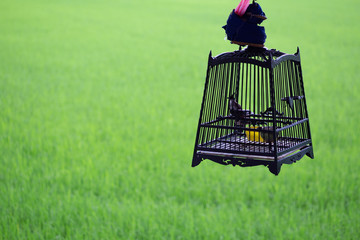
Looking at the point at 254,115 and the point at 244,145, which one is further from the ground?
the point at 254,115

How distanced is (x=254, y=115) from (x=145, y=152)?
6572mm

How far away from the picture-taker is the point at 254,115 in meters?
3.12

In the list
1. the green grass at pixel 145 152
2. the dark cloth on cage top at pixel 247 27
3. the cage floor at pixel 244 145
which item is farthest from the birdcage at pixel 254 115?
the green grass at pixel 145 152

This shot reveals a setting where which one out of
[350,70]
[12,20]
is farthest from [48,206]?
A: [12,20]

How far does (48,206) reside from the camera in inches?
291

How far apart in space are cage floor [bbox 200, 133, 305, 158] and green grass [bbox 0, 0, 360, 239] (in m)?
3.50

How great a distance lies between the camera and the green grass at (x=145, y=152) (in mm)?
6941

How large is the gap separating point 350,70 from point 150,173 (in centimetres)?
1027

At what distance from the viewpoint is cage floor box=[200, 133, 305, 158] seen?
2.73 metres

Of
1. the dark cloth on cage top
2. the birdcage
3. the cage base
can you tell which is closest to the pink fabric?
the dark cloth on cage top

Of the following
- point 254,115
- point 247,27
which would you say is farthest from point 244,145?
point 247,27

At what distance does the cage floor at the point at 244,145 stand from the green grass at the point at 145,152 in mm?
3504

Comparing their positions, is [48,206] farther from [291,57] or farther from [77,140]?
[291,57]

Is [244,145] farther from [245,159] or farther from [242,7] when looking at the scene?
[242,7]
